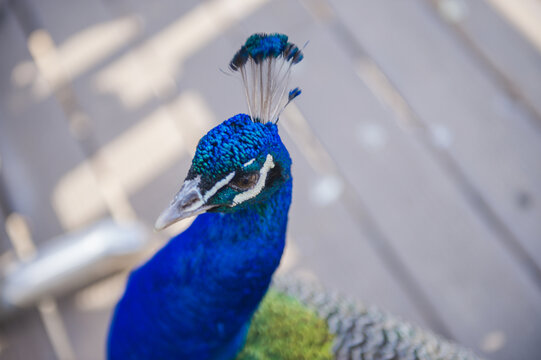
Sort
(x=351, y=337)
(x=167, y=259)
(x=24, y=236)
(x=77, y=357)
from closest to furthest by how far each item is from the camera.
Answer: (x=167, y=259) < (x=351, y=337) < (x=77, y=357) < (x=24, y=236)

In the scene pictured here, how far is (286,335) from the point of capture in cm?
90

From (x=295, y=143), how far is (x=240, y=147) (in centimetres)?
87

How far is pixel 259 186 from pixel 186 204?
0.10 metres

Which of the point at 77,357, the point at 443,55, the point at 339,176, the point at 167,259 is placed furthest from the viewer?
the point at 443,55

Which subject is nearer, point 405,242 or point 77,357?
point 77,357

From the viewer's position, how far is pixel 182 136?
1.45 metres

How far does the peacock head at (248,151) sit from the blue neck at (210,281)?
0.05 metres

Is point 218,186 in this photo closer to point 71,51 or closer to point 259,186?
point 259,186

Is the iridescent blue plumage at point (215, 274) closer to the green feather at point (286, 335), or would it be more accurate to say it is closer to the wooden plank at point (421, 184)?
the green feather at point (286, 335)

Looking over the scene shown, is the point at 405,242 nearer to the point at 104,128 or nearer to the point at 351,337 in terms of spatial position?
the point at 351,337

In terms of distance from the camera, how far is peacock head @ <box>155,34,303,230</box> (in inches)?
23.7

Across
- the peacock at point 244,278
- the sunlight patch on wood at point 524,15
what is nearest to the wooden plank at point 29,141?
the peacock at point 244,278

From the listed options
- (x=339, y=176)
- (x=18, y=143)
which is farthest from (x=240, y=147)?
(x=18, y=143)

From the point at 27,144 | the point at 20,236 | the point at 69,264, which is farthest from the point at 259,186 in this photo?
the point at 27,144
